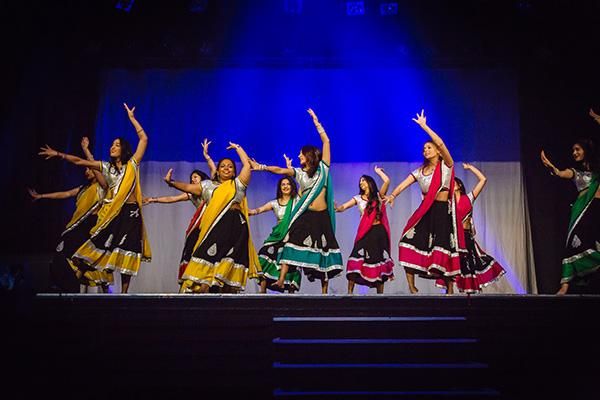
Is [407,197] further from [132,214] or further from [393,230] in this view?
[132,214]

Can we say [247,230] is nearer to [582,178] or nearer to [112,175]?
[112,175]

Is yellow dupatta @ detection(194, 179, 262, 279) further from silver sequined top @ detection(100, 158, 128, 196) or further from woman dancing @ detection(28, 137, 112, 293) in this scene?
woman dancing @ detection(28, 137, 112, 293)

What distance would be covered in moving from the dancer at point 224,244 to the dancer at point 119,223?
1.83 feet

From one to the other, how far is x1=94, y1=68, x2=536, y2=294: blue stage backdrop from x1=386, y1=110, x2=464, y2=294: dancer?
2333 millimetres

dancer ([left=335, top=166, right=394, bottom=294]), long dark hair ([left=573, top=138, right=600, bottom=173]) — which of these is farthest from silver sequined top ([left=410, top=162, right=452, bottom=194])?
long dark hair ([left=573, top=138, right=600, bottom=173])

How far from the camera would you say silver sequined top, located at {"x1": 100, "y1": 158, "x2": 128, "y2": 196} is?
19.5 ft

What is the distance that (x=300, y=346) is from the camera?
4.02 metres

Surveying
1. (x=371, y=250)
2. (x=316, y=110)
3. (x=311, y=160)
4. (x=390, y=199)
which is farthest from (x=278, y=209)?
(x=316, y=110)

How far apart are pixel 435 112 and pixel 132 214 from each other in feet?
13.5

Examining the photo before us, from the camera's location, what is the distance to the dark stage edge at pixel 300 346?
12.7ft

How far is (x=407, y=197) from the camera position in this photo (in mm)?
8203

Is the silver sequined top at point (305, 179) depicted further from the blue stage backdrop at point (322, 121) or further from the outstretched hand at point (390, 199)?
the blue stage backdrop at point (322, 121)
